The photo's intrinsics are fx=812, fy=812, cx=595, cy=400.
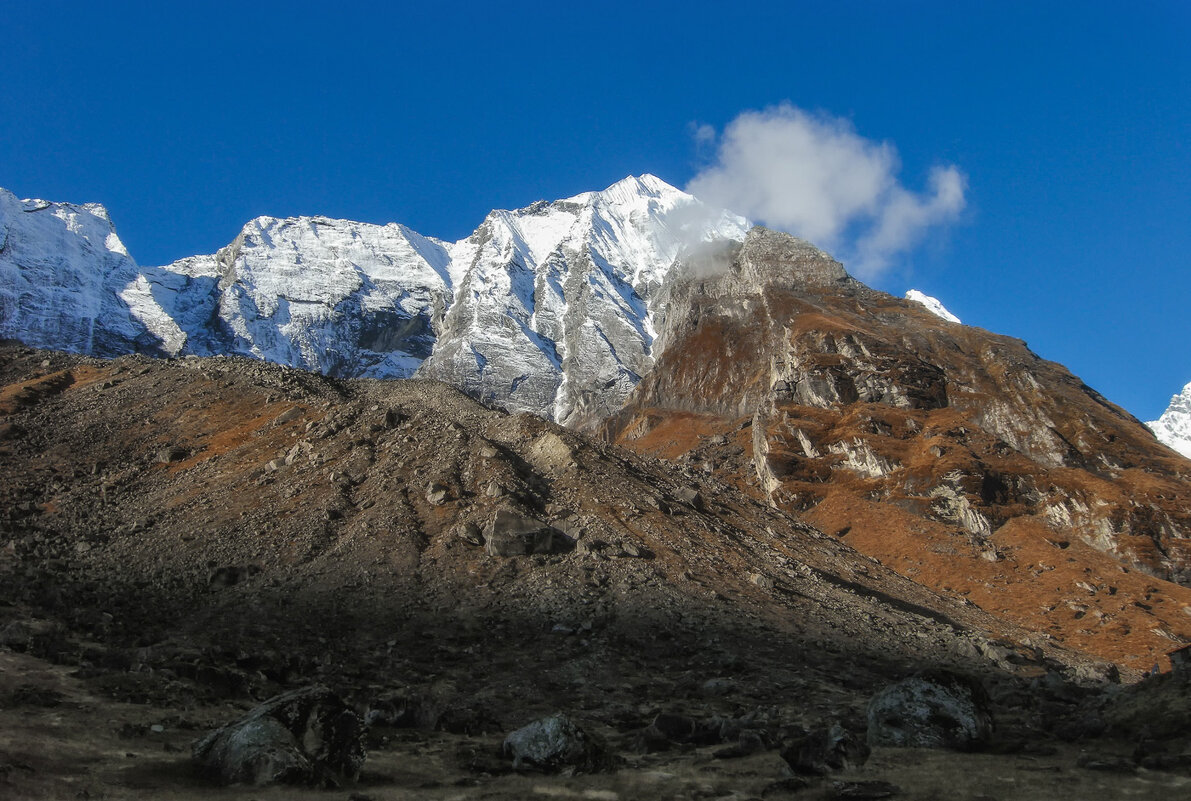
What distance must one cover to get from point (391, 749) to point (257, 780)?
17.1 ft

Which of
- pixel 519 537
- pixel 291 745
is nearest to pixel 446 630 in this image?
pixel 519 537

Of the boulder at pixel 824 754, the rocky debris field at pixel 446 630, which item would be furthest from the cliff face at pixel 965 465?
the boulder at pixel 824 754

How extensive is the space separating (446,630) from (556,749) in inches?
677

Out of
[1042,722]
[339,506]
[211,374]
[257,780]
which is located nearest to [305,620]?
[339,506]

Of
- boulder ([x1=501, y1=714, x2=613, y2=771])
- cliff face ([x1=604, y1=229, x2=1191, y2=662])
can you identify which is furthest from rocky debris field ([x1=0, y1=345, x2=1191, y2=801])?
cliff face ([x1=604, y1=229, x2=1191, y2=662])

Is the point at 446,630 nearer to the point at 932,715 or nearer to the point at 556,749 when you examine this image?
the point at 556,749

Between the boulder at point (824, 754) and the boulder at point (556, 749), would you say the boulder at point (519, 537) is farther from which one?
the boulder at point (824, 754)

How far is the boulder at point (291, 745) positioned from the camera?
17969 mm

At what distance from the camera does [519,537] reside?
43.9 metres

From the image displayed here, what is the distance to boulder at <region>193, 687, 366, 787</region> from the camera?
59.0ft

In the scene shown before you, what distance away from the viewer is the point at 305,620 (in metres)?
36.6

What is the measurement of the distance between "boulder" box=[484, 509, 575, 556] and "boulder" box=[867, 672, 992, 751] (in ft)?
75.9

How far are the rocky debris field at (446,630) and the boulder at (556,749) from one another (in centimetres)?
7

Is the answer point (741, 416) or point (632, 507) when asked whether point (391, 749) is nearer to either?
point (632, 507)
